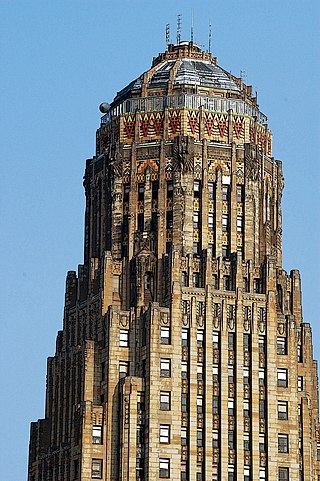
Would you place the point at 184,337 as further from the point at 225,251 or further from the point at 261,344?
the point at 225,251

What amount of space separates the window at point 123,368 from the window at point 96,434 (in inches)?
228

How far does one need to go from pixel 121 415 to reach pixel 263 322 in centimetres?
1776

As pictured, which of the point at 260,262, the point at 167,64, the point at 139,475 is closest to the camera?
the point at 139,475

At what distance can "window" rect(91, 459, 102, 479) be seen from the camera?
15525 cm

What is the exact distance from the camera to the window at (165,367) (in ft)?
517

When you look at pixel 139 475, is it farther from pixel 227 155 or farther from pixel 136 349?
pixel 227 155

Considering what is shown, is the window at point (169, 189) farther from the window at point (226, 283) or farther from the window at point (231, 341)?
the window at point (231, 341)

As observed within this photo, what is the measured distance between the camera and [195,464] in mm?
155375

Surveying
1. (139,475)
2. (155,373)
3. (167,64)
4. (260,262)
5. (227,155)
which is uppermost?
(167,64)

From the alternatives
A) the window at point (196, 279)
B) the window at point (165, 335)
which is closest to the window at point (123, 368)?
the window at point (165, 335)

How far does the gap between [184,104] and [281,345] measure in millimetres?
27512

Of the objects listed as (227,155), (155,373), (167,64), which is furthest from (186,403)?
(167,64)

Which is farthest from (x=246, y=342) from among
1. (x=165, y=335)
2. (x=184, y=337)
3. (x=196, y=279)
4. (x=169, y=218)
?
(x=169, y=218)

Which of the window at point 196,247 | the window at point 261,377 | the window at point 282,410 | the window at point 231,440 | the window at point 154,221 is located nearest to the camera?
the window at point 231,440
